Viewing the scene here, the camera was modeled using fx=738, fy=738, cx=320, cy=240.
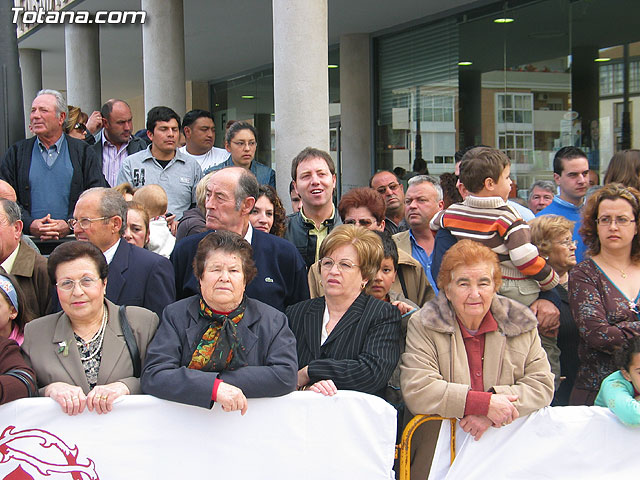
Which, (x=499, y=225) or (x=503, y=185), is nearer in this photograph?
(x=499, y=225)

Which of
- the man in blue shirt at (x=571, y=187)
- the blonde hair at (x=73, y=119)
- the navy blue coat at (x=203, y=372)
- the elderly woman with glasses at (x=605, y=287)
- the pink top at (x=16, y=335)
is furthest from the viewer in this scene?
the blonde hair at (x=73, y=119)

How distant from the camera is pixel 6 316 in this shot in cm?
395

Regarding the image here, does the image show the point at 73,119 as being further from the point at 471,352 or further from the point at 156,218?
the point at 471,352

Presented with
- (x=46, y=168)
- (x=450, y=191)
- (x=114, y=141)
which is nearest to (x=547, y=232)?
(x=450, y=191)

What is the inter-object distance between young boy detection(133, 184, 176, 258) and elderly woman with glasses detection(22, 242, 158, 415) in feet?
5.87

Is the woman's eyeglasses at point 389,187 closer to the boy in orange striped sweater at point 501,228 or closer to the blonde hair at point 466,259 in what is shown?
the boy in orange striped sweater at point 501,228

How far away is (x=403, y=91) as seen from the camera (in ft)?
46.0

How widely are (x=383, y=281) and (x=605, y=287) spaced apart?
4.33 feet

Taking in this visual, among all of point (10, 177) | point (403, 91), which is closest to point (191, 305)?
point (10, 177)

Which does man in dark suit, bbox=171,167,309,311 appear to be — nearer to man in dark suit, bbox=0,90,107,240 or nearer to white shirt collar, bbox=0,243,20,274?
white shirt collar, bbox=0,243,20,274

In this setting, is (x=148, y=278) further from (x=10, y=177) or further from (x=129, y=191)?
(x=10, y=177)

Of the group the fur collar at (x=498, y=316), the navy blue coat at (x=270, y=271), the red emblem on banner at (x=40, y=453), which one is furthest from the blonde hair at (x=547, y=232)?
the red emblem on banner at (x=40, y=453)

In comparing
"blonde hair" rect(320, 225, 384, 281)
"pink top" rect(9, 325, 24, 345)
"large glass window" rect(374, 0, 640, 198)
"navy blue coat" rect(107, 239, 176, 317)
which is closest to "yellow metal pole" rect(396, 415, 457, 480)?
"blonde hair" rect(320, 225, 384, 281)

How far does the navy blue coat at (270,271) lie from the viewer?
14.9ft
